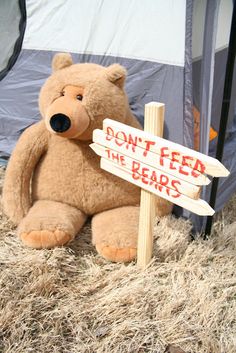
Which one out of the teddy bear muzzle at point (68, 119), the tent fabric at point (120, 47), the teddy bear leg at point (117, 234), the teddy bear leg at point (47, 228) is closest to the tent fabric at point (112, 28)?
the tent fabric at point (120, 47)

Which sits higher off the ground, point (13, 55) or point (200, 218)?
point (13, 55)

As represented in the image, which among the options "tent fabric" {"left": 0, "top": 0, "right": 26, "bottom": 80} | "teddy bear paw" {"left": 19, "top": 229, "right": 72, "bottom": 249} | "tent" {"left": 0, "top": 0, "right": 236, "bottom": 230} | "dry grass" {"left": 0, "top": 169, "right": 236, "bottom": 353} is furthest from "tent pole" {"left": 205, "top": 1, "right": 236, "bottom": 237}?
"tent fabric" {"left": 0, "top": 0, "right": 26, "bottom": 80}

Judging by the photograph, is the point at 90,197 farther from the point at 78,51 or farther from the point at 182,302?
the point at 78,51

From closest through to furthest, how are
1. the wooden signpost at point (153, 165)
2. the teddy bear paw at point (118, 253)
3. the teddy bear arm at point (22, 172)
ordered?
the wooden signpost at point (153, 165) < the teddy bear paw at point (118, 253) < the teddy bear arm at point (22, 172)

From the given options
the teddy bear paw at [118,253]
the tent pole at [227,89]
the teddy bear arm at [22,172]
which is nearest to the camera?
the tent pole at [227,89]

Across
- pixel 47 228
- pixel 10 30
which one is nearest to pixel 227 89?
pixel 47 228

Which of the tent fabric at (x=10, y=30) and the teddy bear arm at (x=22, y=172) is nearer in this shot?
the teddy bear arm at (x=22, y=172)

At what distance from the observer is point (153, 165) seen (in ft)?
4.91

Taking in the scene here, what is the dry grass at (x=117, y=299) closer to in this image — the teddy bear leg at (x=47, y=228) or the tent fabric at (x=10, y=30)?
the teddy bear leg at (x=47, y=228)

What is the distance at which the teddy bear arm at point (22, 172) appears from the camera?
194 centimetres

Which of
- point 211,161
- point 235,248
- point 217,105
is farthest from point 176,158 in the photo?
point 217,105

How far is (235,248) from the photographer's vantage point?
6.57 feet

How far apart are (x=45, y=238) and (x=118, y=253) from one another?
330mm

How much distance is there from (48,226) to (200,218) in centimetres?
81
